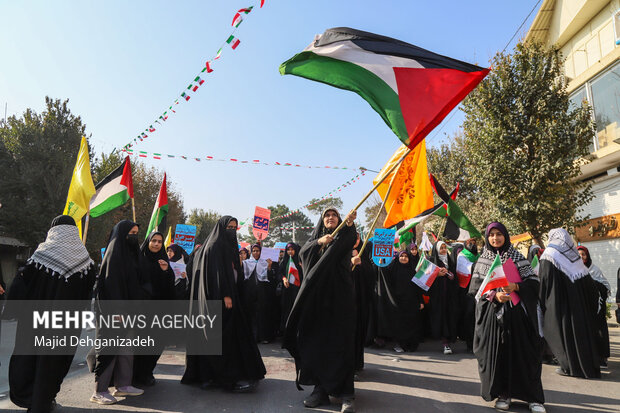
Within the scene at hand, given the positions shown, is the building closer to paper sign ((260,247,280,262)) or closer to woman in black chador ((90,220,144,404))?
paper sign ((260,247,280,262))

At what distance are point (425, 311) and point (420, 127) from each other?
16.4ft

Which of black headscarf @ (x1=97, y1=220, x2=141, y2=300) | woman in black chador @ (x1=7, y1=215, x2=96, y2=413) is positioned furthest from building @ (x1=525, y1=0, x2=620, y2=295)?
woman in black chador @ (x1=7, y1=215, x2=96, y2=413)

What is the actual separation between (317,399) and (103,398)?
2.09 m

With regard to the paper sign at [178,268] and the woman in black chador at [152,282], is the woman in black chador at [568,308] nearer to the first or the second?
the woman in black chador at [152,282]

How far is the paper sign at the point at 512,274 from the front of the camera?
4073 millimetres

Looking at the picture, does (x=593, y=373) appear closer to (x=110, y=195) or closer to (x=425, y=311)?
(x=425, y=311)

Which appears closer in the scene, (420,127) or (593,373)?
(420,127)

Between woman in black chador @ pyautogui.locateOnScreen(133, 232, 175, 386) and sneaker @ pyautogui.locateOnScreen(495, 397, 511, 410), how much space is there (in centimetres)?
366

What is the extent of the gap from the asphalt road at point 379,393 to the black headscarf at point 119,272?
107cm

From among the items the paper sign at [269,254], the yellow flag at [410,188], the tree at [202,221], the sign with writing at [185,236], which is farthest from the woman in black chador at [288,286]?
the tree at [202,221]

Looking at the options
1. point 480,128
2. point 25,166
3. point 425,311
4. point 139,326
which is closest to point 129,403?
point 139,326

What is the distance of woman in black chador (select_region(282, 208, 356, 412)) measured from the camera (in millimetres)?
3979

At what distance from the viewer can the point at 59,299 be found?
388 centimetres

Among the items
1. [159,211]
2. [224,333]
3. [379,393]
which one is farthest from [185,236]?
[379,393]
